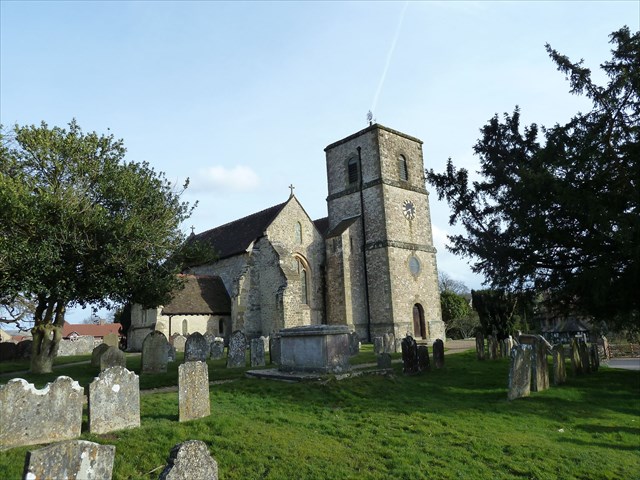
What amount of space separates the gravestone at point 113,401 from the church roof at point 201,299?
18.2 metres

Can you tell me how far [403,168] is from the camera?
29.5 metres

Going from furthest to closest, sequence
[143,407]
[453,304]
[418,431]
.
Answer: [453,304]
[143,407]
[418,431]

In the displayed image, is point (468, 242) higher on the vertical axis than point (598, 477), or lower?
higher

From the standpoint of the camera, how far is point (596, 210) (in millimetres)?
10664

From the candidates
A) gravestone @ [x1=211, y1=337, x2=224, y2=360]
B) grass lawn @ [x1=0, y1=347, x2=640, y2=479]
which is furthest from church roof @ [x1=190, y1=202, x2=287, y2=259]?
grass lawn @ [x1=0, y1=347, x2=640, y2=479]

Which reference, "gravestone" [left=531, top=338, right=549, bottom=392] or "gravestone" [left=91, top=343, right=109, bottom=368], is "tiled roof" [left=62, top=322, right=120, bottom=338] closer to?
"gravestone" [left=91, top=343, right=109, bottom=368]

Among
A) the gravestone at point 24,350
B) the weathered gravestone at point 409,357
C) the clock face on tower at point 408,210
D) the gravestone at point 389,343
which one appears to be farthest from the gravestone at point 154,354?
the clock face on tower at point 408,210

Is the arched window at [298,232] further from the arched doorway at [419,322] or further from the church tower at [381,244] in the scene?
the arched doorway at [419,322]

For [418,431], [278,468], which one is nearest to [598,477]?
[418,431]

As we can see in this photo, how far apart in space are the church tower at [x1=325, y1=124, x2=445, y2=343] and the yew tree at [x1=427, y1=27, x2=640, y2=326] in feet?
39.4

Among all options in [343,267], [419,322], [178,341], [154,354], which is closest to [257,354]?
[154,354]

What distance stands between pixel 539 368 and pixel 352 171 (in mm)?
19904

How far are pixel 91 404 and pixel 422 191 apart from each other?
25.8 metres

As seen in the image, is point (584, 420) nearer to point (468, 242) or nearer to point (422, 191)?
point (468, 242)
